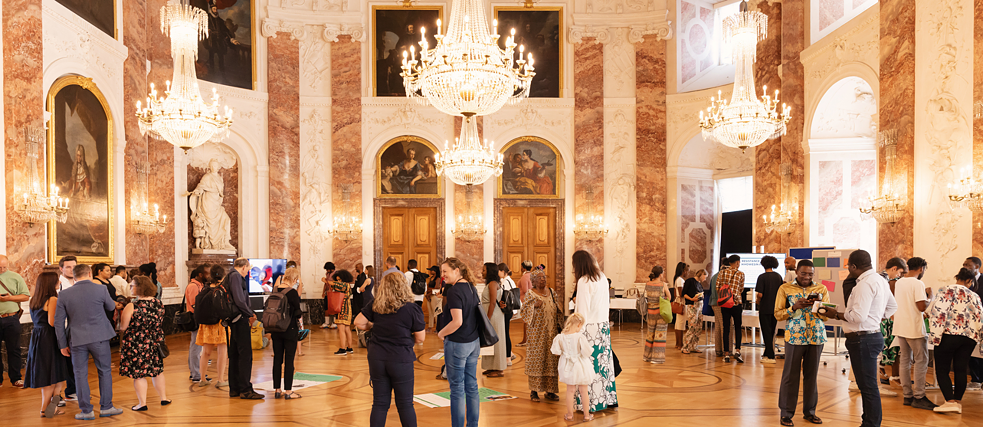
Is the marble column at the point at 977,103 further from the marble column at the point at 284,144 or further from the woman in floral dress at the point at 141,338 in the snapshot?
the marble column at the point at 284,144

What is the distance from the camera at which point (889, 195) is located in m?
10.3

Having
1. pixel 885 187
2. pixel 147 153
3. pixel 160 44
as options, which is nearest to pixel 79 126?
pixel 147 153

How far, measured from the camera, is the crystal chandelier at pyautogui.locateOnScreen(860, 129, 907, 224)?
1020 cm

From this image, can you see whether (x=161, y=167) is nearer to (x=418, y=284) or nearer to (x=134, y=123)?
(x=134, y=123)

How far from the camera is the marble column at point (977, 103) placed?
8.46 m

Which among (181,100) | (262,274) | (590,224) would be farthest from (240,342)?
(590,224)

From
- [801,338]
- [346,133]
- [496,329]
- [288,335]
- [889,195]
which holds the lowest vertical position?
[496,329]

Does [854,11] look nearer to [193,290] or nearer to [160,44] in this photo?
[193,290]

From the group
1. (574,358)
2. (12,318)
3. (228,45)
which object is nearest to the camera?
(574,358)

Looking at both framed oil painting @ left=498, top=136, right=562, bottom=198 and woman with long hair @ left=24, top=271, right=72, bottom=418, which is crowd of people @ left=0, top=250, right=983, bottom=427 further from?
framed oil painting @ left=498, top=136, right=562, bottom=198

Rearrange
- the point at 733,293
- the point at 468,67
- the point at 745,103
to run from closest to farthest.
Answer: the point at 468,67, the point at 733,293, the point at 745,103

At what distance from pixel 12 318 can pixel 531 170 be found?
11541 mm

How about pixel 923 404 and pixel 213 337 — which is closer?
pixel 923 404

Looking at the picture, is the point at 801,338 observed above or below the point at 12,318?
above
